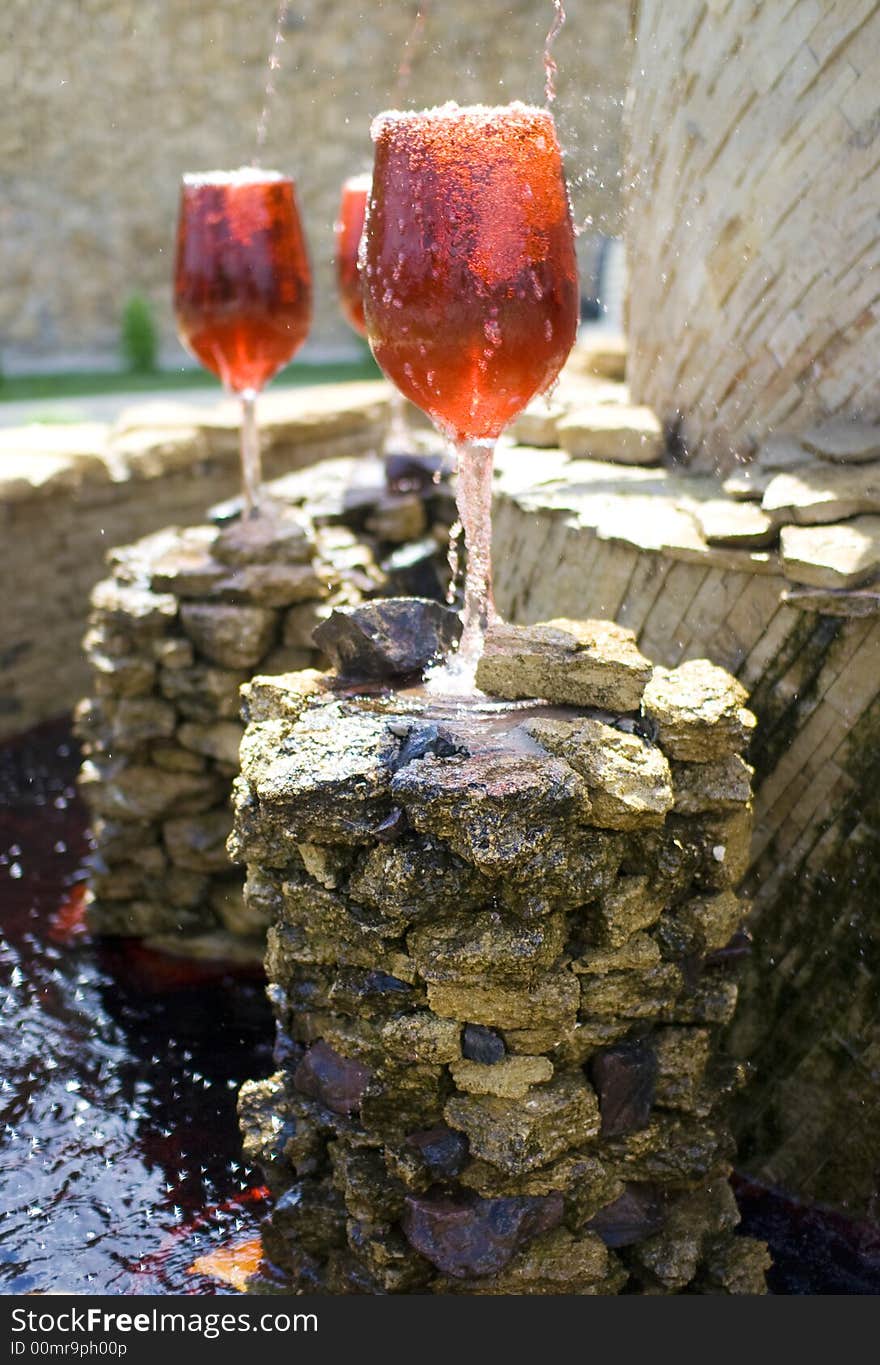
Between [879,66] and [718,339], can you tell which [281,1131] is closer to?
[718,339]

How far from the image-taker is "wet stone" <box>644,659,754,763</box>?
5.93 ft

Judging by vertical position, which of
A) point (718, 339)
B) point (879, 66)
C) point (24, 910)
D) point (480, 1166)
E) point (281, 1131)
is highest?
point (879, 66)

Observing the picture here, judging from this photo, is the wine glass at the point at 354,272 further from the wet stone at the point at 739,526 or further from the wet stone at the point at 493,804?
the wet stone at the point at 493,804

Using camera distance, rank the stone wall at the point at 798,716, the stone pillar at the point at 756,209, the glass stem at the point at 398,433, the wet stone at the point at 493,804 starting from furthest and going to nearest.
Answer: the glass stem at the point at 398,433 → the stone pillar at the point at 756,209 → the stone wall at the point at 798,716 → the wet stone at the point at 493,804

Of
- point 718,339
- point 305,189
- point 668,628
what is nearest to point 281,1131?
point 668,628

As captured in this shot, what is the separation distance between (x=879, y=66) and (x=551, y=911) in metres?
1.42

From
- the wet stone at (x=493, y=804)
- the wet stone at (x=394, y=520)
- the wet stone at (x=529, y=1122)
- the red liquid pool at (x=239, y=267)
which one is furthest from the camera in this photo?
the wet stone at (x=394, y=520)

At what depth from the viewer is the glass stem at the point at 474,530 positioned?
194 cm

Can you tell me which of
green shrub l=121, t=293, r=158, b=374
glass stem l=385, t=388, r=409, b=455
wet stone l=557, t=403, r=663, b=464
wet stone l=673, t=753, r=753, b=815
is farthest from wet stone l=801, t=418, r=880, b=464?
green shrub l=121, t=293, r=158, b=374

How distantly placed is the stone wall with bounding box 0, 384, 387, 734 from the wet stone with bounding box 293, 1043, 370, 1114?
2.38 meters

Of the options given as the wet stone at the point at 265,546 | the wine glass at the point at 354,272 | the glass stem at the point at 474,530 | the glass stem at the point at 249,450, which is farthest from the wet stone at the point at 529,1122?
the wine glass at the point at 354,272

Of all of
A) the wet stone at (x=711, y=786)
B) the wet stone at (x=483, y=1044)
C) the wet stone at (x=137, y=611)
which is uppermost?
the wet stone at (x=711, y=786)

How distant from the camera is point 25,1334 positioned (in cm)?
145

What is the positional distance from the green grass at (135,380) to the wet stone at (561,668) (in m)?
7.14
